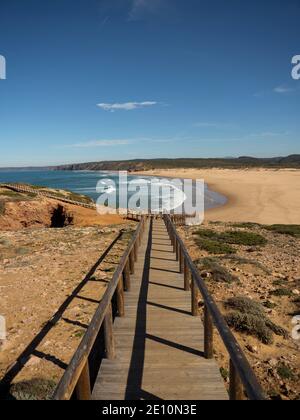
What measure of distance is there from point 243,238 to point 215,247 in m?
3.03

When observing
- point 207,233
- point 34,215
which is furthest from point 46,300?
point 34,215

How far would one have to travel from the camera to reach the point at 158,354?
214 inches

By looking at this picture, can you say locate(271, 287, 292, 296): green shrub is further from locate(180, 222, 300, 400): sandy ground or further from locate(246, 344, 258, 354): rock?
locate(246, 344, 258, 354): rock

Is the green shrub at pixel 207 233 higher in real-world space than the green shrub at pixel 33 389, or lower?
higher

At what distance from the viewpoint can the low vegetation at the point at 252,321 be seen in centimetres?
764

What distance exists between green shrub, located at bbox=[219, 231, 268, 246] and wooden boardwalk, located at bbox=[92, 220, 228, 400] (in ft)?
28.9

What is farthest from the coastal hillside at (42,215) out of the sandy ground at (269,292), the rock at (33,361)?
the rock at (33,361)

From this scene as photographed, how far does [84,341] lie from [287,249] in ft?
44.7

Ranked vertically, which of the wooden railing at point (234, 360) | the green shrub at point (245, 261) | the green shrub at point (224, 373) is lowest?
the green shrub at point (224, 373)

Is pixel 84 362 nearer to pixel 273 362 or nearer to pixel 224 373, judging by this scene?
pixel 224 373

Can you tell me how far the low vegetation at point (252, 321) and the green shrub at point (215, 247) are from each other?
5854mm

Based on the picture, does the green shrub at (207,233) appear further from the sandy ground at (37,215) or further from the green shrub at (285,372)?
the green shrub at (285,372)

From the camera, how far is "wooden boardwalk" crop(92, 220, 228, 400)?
4.49 m

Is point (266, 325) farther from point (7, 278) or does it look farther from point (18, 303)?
point (7, 278)
